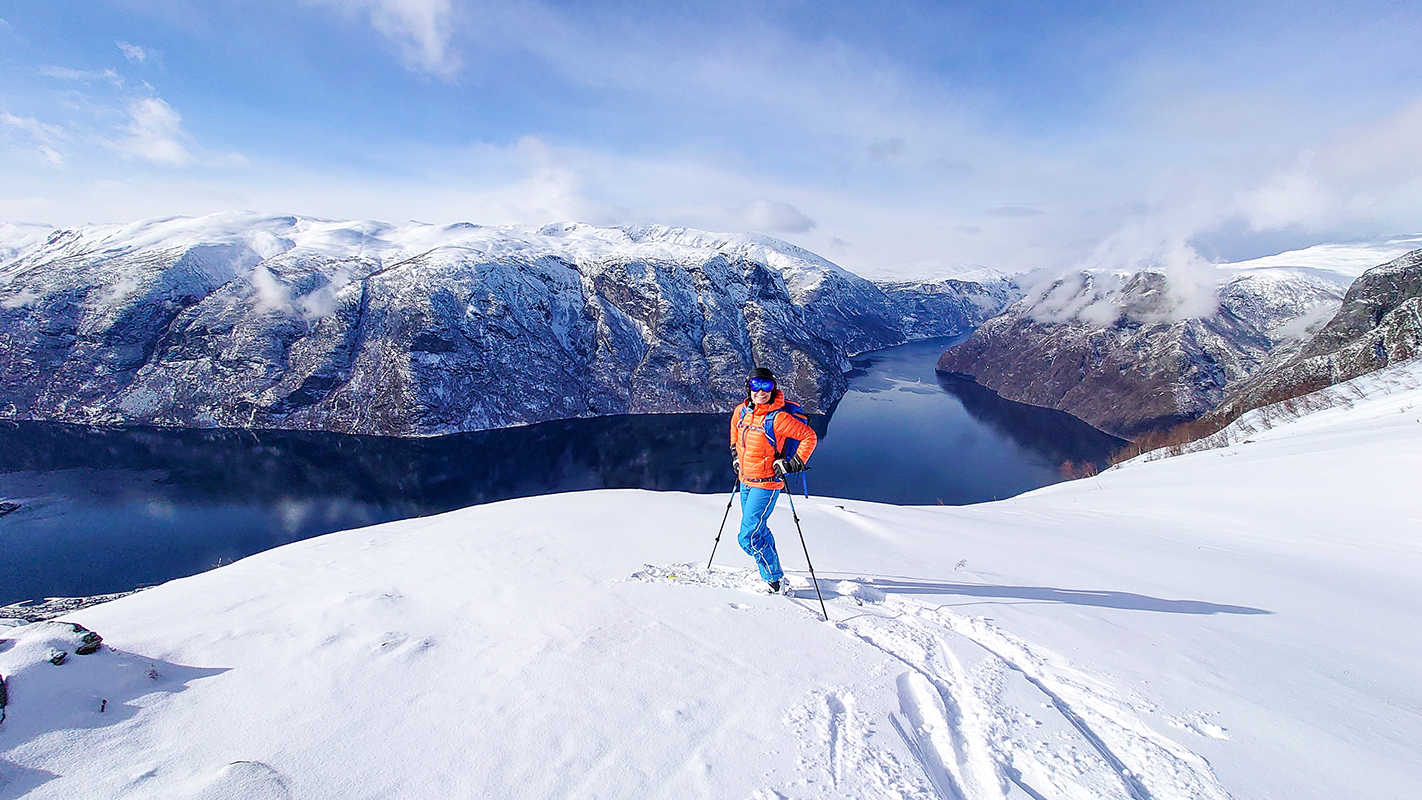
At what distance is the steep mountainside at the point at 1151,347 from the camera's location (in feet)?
416

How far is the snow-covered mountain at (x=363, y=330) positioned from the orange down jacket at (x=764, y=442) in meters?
102

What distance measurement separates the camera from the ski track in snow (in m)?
3.42

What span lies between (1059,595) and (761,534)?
4544 mm

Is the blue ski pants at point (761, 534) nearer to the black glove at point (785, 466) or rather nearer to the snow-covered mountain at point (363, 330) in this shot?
the black glove at point (785, 466)

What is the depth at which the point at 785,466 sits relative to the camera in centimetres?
732

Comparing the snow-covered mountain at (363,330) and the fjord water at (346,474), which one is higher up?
the snow-covered mountain at (363,330)

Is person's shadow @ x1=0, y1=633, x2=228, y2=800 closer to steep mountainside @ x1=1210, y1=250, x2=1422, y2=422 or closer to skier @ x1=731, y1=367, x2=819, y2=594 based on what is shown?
skier @ x1=731, y1=367, x2=819, y2=594

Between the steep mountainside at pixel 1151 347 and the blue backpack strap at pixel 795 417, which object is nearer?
the blue backpack strap at pixel 795 417

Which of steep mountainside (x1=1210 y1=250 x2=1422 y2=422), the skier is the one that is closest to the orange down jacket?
the skier

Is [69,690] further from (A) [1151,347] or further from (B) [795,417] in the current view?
(A) [1151,347]

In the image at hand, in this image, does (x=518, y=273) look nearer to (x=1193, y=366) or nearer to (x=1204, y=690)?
(x=1204, y=690)

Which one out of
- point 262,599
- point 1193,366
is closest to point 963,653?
point 262,599

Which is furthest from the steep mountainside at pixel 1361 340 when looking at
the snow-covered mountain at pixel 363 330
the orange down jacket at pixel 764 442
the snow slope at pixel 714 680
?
the orange down jacket at pixel 764 442

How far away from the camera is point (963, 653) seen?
532 cm
